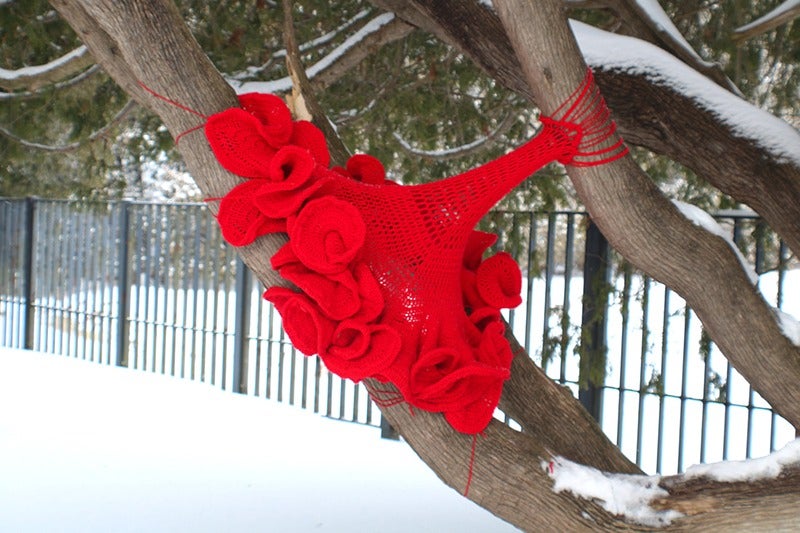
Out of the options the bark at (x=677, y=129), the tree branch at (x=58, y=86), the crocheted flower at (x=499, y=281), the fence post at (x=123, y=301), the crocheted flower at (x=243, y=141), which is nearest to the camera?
the crocheted flower at (x=243, y=141)

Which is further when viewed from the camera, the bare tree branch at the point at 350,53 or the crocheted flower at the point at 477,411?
the bare tree branch at the point at 350,53

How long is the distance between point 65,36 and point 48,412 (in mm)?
2940

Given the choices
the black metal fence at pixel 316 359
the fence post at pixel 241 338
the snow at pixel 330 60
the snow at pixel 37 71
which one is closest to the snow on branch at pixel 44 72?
the snow at pixel 37 71

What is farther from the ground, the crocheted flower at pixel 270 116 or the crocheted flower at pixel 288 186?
the crocheted flower at pixel 270 116

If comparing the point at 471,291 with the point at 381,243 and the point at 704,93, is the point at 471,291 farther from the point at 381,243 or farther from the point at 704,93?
the point at 704,93

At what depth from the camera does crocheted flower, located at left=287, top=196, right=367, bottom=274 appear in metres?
1.94

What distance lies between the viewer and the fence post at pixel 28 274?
9336mm

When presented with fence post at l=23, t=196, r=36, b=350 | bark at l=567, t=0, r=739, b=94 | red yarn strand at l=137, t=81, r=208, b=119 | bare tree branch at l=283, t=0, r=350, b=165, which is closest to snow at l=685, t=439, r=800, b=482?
bare tree branch at l=283, t=0, r=350, b=165

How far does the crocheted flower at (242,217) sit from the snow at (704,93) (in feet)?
4.25

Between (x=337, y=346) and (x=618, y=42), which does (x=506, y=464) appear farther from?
(x=618, y=42)

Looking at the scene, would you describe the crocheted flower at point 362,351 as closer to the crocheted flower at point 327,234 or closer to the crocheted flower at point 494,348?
the crocheted flower at point 327,234

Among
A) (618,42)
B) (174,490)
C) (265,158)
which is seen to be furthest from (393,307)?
(174,490)

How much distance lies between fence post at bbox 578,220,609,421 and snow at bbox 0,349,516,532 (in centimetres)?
93

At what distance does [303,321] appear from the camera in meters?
1.98
